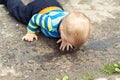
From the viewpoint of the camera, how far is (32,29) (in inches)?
140

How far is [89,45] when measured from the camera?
3.48 meters

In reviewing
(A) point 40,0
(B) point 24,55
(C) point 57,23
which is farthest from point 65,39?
(A) point 40,0

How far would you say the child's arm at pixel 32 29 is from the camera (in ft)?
11.5

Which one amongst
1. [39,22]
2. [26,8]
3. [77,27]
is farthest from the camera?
[26,8]

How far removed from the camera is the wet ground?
10.3 ft

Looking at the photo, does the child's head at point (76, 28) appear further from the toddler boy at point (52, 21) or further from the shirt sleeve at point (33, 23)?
the shirt sleeve at point (33, 23)

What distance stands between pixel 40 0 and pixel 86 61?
0.91 m

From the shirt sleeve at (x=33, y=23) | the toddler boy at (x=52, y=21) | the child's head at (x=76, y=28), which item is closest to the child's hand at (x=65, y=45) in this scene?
the toddler boy at (x=52, y=21)

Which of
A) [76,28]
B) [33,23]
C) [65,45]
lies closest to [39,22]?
[33,23]

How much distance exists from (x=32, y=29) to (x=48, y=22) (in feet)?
0.82

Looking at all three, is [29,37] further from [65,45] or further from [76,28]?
[76,28]

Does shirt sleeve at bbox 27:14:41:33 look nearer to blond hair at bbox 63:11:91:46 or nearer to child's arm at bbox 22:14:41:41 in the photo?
child's arm at bbox 22:14:41:41

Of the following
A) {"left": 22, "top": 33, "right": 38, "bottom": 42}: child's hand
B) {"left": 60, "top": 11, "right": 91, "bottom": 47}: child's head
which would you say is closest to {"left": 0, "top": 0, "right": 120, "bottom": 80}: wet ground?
{"left": 22, "top": 33, "right": 38, "bottom": 42}: child's hand

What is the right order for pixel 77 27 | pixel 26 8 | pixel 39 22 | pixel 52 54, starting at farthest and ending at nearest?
1. pixel 26 8
2. pixel 39 22
3. pixel 52 54
4. pixel 77 27
